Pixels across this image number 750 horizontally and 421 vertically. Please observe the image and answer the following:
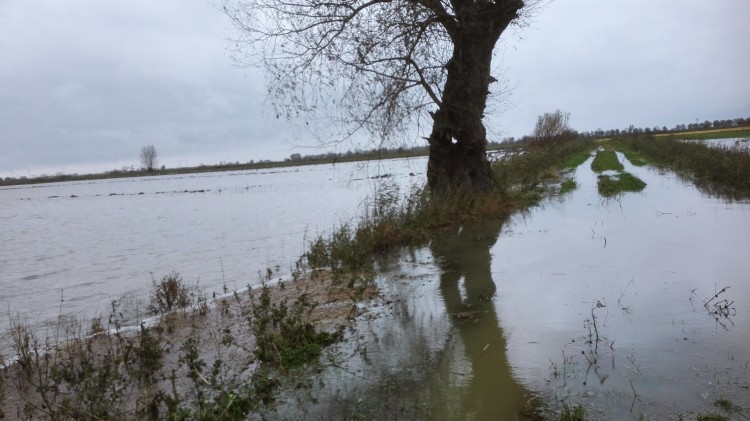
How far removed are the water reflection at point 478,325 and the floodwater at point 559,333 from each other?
0.02m

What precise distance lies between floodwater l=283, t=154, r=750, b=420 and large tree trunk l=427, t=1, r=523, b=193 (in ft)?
18.9

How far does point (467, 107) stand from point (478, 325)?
1021cm

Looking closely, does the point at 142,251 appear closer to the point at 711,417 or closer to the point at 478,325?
the point at 478,325

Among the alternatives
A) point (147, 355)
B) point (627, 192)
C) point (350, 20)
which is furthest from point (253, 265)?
point (627, 192)

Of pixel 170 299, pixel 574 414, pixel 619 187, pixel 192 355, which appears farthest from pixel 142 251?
pixel 619 187

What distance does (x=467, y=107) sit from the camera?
15.1 metres

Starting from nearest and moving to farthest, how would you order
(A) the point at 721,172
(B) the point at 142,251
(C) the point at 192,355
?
1. (C) the point at 192,355
2. (B) the point at 142,251
3. (A) the point at 721,172

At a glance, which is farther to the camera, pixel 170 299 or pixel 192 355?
pixel 170 299

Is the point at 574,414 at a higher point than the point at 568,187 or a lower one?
lower

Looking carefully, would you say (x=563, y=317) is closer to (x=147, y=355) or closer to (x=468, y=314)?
(x=468, y=314)

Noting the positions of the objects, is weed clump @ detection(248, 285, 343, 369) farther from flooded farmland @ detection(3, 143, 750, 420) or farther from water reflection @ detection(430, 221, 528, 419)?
water reflection @ detection(430, 221, 528, 419)

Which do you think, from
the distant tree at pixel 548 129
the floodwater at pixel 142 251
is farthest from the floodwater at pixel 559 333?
the distant tree at pixel 548 129

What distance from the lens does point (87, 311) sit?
955cm

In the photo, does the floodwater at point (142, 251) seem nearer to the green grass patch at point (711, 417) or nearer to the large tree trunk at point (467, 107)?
the large tree trunk at point (467, 107)
